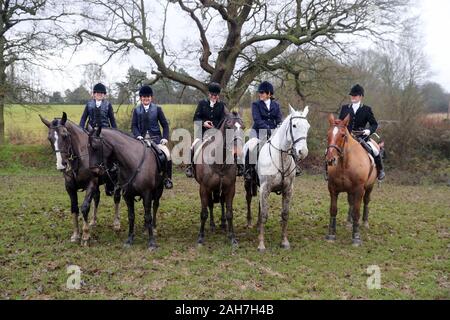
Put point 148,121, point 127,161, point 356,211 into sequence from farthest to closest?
point 148,121, point 356,211, point 127,161

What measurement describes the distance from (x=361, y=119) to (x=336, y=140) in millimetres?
1622

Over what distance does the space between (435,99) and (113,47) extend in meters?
22.9

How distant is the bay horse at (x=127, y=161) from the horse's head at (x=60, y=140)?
1.25 ft

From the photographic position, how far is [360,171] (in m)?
7.46

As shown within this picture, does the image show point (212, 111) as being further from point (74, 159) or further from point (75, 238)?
point (75, 238)

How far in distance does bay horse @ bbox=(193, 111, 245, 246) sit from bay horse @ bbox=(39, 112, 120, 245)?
1933 millimetres

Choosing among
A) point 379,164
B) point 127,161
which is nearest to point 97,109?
point 127,161

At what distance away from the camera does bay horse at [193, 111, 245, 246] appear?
6758 mm

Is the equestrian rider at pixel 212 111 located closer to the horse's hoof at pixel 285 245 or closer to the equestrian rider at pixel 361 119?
the horse's hoof at pixel 285 245

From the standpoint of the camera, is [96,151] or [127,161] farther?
[127,161]

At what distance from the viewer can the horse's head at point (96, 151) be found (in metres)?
6.61

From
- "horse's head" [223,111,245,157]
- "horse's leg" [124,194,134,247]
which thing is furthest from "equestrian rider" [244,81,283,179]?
"horse's leg" [124,194,134,247]

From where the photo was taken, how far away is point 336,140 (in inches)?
279

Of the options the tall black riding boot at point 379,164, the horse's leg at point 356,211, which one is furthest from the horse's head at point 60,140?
the tall black riding boot at point 379,164
